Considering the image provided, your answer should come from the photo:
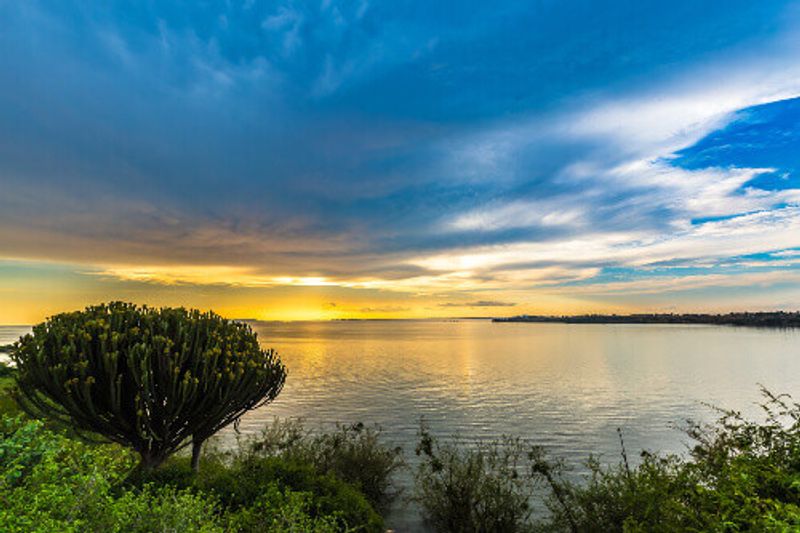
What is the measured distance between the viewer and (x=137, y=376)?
1033cm

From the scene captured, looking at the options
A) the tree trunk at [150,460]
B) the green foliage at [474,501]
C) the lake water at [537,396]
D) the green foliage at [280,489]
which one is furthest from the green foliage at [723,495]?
the tree trunk at [150,460]

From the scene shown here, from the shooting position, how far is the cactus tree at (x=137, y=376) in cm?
1034

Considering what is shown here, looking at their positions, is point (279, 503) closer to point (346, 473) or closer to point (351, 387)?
point (346, 473)

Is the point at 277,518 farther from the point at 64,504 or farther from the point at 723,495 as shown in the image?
the point at 723,495

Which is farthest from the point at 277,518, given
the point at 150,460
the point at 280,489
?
the point at 150,460

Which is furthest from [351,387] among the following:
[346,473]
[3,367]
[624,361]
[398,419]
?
[624,361]

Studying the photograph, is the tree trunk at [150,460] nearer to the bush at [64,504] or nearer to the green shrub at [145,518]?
the bush at [64,504]

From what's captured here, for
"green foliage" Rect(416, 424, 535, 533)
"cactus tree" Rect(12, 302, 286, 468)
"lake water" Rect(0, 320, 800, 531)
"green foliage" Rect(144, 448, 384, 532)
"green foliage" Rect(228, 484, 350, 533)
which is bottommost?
"lake water" Rect(0, 320, 800, 531)

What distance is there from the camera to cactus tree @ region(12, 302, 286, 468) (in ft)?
33.9

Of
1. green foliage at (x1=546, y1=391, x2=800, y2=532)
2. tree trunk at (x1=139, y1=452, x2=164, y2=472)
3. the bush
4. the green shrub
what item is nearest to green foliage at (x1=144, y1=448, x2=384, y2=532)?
tree trunk at (x1=139, y1=452, x2=164, y2=472)

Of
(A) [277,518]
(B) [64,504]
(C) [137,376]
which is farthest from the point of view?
(C) [137,376]

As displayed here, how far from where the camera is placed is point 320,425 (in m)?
28.4

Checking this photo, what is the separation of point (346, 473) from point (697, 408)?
1294 inches

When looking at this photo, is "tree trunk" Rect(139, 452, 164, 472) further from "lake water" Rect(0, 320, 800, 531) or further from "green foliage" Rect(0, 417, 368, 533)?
"lake water" Rect(0, 320, 800, 531)
